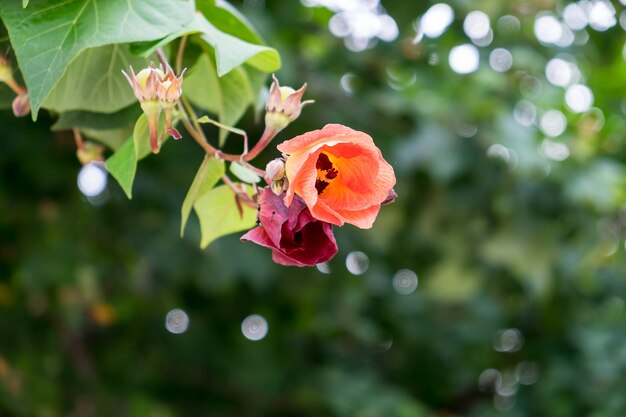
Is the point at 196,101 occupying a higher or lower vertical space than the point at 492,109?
higher

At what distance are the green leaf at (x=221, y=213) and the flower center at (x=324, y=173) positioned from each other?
15 cm

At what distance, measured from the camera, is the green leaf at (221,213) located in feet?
2.68

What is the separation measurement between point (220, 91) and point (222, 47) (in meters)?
0.18

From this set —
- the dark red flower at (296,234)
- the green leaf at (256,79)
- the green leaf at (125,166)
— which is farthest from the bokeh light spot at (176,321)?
the dark red flower at (296,234)

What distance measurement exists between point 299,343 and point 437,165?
1408 millimetres

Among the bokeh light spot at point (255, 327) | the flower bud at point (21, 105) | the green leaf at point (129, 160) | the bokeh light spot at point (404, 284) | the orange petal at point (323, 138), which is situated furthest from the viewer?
the bokeh light spot at point (404, 284)

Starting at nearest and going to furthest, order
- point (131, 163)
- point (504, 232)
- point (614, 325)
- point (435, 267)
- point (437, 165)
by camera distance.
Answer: point (131, 163)
point (437, 165)
point (504, 232)
point (435, 267)
point (614, 325)

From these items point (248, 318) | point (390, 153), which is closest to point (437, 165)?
point (390, 153)

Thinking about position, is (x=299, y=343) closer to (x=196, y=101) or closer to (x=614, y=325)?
(x=614, y=325)

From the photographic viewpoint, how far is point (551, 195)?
251 cm

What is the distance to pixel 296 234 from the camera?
0.66 metres

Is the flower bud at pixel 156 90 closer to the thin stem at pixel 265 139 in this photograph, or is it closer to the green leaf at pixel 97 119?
the thin stem at pixel 265 139

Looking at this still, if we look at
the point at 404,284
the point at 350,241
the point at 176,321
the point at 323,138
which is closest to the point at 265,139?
the point at 323,138

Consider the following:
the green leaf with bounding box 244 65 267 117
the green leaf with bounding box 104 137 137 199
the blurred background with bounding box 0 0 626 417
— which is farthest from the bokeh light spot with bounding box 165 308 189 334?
the green leaf with bounding box 104 137 137 199
